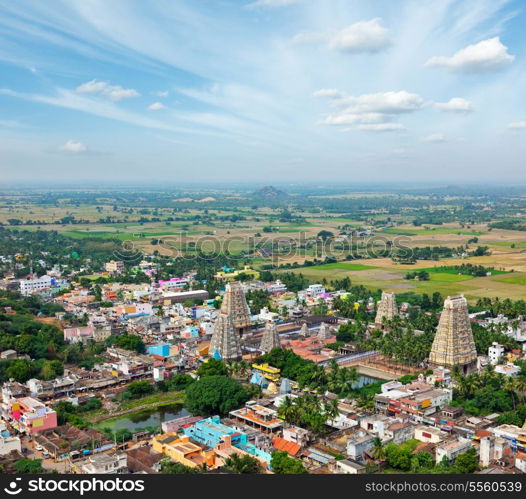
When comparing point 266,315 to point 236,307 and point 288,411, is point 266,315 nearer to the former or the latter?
point 236,307

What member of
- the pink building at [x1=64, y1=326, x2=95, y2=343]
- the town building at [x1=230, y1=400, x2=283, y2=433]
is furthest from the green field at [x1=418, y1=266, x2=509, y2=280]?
the town building at [x1=230, y1=400, x2=283, y2=433]

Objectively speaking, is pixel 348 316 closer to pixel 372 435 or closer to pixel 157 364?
pixel 157 364

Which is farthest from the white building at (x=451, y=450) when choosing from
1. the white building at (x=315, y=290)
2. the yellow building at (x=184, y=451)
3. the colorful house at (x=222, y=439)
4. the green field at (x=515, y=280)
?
the green field at (x=515, y=280)

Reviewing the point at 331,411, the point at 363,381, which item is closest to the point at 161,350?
the point at 363,381

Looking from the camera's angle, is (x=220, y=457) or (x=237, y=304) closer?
(x=220, y=457)

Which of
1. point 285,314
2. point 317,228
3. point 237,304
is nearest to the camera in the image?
point 237,304

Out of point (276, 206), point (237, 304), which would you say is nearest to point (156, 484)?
point (237, 304)
